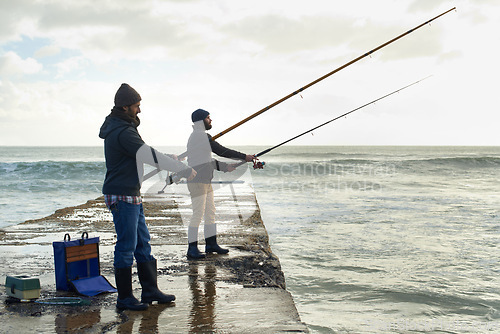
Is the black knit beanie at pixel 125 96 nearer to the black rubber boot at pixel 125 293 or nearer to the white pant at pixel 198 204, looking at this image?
the black rubber boot at pixel 125 293

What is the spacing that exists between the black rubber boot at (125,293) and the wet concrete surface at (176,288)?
0.05 m

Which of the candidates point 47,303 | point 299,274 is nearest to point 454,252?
point 299,274

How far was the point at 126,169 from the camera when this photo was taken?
326 cm

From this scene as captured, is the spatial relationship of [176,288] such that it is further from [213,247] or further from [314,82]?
[314,82]

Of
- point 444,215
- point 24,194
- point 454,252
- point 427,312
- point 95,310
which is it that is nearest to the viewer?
point 95,310

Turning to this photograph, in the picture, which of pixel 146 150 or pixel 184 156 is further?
pixel 184 156

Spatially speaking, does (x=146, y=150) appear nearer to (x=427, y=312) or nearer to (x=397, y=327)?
(x=397, y=327)

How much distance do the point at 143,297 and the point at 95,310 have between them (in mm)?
361

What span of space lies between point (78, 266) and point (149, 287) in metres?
0.79

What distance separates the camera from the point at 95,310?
11.1 ft

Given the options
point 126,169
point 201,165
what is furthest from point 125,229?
point 201,165

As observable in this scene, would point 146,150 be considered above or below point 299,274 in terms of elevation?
above

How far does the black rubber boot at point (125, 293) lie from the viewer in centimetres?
336

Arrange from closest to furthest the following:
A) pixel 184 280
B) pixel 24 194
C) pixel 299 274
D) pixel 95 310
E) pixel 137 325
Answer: pixel 137 325, pixel 95 310, pixel 184 280, pixel 299 274, pixel 24 194
